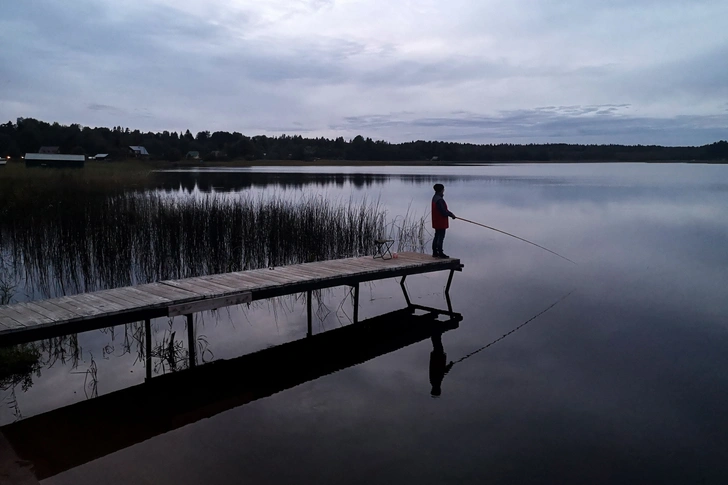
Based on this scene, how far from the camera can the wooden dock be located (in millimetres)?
5027

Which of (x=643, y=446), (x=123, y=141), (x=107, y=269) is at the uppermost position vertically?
(x=123, y=141)

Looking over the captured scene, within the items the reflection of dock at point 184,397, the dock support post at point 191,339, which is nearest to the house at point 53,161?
the dock support post at point 191,339

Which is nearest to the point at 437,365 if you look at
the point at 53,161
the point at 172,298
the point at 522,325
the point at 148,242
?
the point at 522,325

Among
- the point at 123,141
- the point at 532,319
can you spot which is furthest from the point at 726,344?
the point at 123,141

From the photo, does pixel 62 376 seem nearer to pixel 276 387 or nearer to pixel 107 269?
pixel 276 387

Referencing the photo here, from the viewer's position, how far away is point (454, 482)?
13.8 ft

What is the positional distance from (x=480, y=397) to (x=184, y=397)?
3132 millimetres

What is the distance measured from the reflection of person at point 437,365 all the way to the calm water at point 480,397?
3.3 inches

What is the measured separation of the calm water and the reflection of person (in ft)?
0.28

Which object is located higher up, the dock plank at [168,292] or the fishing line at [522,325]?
the dock plank at [168,292]

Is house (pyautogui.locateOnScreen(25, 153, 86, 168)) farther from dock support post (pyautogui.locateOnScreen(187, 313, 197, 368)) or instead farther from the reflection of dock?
the reflection of dock

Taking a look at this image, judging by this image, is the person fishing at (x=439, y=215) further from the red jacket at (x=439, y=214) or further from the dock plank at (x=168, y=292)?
the dock plank at (x=168, y=292)

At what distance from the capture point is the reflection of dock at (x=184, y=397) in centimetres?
452

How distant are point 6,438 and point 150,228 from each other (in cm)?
739
